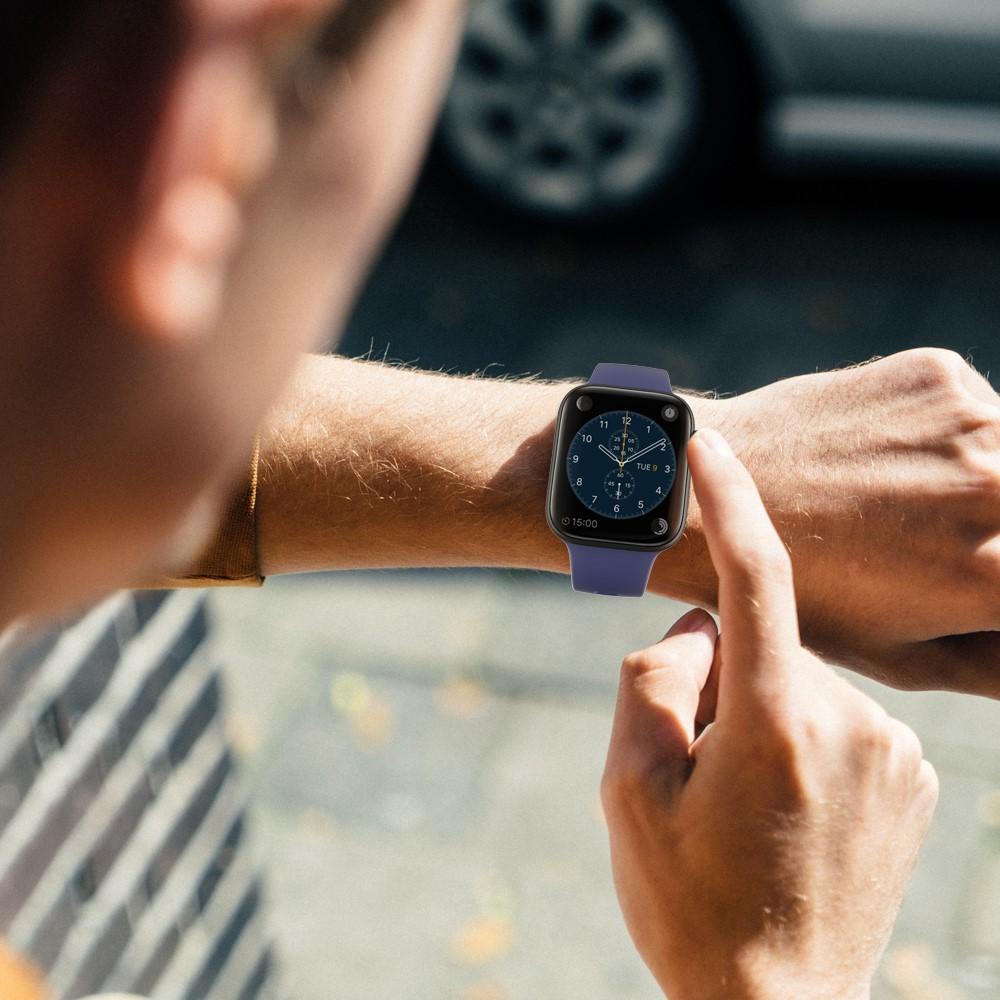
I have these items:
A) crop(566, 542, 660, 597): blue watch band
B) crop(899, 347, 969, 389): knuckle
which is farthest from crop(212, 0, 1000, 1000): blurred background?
crop(899, 347, 969, 389): knuckle

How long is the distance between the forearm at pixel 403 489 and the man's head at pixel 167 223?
142 cm

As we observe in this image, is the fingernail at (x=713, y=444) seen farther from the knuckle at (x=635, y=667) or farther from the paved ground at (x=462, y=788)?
the paved ground at (x=462, y=788)

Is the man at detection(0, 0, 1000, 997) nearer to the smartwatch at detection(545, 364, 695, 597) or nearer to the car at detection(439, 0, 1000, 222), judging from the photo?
the smartwatch at detection(545, 364, 695, 597)

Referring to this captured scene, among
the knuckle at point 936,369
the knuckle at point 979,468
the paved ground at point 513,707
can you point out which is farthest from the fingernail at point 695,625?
the paved ground at point 513,707

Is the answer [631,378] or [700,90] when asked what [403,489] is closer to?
[631,378]

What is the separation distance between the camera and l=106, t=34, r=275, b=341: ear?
2.12 feet

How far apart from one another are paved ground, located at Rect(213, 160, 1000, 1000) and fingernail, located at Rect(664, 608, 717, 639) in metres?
1.85

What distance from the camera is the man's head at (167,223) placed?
0.64 meters

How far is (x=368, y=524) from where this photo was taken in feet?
7.31

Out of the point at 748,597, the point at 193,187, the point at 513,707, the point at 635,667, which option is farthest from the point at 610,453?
the point at 513,707

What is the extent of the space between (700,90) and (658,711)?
4322 mm

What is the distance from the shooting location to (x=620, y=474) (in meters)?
2.11

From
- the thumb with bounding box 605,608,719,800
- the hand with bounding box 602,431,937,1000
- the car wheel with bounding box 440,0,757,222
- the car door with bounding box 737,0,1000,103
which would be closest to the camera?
the hand with bounding box 602,431,937,1000

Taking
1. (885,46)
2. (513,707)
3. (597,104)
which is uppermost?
(885,46)
